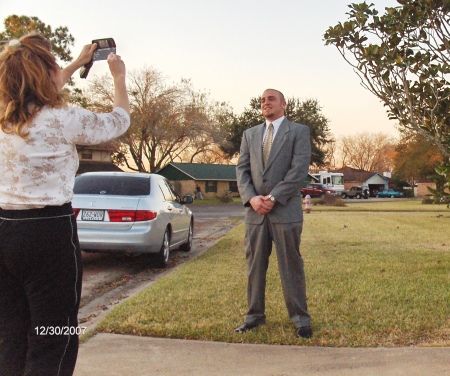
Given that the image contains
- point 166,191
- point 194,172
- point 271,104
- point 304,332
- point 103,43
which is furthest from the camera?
point 194,172

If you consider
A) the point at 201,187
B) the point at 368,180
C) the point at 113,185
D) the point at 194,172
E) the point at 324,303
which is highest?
the point at 194,172

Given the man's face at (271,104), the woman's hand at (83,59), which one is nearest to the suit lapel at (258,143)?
the man's face at (271,104)

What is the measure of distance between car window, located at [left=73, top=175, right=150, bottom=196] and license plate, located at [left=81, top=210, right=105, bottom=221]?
0.43 metres

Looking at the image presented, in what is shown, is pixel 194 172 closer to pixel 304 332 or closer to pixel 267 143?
pixel 267 143

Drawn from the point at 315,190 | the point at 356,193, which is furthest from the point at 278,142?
the point at 356,193

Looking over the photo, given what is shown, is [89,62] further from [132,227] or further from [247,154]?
[132,227]

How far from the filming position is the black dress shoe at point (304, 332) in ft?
15.6

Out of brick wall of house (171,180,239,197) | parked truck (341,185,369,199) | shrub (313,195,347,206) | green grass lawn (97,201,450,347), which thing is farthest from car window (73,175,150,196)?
parked truck (341,185,369,199)

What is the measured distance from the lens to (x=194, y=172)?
6469 centimetres

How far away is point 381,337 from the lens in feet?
15.6

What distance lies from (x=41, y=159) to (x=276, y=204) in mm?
2675

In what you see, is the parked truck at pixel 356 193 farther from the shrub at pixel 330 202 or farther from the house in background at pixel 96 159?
the house in background at pixel 96 159

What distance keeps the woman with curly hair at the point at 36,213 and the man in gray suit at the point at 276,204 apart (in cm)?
246

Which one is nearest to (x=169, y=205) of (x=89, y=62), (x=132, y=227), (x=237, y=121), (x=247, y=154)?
(x=132, y=227)
